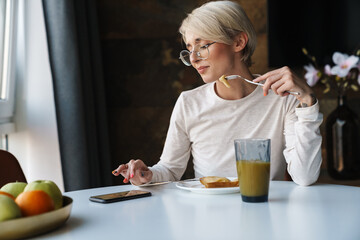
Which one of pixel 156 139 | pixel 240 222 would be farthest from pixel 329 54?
pixel 240 222

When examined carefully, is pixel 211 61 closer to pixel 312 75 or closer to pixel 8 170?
pixel 8 170

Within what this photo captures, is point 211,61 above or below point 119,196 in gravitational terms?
above

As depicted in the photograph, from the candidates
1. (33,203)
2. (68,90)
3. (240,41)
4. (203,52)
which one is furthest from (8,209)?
(68,90)

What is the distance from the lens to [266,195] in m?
1.16

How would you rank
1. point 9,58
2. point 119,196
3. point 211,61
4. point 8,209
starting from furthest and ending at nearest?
point 9,58 < point 211,61 < point 119,196 < point 8,209

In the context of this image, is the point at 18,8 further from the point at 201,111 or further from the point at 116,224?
the point at 116,224

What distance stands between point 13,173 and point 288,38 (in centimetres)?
221

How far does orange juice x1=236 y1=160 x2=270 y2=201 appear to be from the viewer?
3.72 ft

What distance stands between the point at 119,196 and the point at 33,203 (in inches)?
14.5

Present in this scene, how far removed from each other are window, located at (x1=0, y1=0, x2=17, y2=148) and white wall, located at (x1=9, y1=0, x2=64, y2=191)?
0.21 feet

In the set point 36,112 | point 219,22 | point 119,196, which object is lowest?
point 119,196

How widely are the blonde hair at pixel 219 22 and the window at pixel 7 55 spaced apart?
119 cm

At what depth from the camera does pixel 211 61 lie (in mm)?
1733

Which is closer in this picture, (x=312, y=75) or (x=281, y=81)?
(x=281, y=81)
